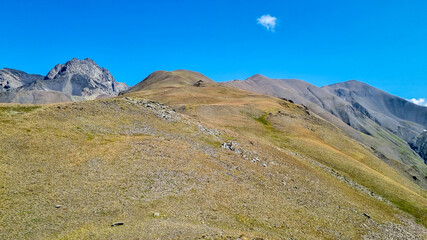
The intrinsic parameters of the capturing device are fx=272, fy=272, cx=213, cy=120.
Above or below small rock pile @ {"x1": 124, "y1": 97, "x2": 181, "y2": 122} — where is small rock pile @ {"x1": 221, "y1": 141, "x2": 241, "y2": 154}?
below

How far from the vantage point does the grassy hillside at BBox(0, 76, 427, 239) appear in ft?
94.6

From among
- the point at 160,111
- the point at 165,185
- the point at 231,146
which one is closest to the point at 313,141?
the point at 231,146

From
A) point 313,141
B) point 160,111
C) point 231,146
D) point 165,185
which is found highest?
point 160,111

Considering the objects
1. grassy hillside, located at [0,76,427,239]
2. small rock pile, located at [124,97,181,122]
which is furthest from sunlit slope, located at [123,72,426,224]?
small rock pile, located at [124,97,181,122]

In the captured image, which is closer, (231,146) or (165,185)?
(165,185)

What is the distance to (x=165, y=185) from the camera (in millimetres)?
38406

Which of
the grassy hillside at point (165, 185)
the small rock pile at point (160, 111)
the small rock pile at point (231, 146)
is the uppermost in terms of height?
the small rock pile at point (160, 111)

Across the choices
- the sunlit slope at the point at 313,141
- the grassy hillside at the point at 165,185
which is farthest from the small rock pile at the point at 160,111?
the sunlit slope at the point at 313,141

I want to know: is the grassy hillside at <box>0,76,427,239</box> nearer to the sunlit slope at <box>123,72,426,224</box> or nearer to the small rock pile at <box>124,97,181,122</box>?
the small rock pile at <box>124,97,181,122</box>

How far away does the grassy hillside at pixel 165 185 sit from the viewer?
94.6 ft

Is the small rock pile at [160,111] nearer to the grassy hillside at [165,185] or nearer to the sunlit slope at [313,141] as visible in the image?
the grassy hillside at [165,185]

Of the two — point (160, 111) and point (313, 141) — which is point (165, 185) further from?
point (313, 141)

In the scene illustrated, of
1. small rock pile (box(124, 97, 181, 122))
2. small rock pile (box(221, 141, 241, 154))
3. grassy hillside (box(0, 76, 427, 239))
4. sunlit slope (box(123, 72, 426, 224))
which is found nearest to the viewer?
grassy hillside (box(0, 76, 427, 239))

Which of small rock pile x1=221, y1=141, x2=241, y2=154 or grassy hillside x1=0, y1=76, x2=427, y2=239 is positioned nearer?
grassy hillside x1=0, y1=76, x2=427, y2=239
